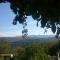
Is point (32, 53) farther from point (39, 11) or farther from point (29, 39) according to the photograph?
point (39, 11)

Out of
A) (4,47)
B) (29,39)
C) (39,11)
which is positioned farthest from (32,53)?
(39,11)

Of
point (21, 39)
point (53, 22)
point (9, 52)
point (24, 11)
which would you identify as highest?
point (24, 11)

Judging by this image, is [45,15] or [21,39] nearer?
[45,15]

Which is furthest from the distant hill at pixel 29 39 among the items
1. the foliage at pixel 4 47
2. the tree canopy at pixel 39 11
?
the tree canopy at pixel 39 11

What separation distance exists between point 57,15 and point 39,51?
59cm

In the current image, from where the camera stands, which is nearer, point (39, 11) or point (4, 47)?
point (39, 11)

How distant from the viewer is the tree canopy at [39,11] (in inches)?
64.0

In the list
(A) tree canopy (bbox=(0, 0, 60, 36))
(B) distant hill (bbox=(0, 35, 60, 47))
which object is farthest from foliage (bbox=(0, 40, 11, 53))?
(A) tree canopy (bbox=(0, 0, 60, 36))

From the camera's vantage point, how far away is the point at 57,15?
1644 mm

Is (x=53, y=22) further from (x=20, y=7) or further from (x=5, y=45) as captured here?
(x=5, y=45)

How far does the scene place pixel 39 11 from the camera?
170 cm

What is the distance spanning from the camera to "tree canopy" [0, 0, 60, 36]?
5.33 ft

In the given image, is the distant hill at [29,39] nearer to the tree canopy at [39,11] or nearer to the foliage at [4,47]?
the foliage at [4,47]

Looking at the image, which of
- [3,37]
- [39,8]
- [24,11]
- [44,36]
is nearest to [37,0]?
[39,8]
